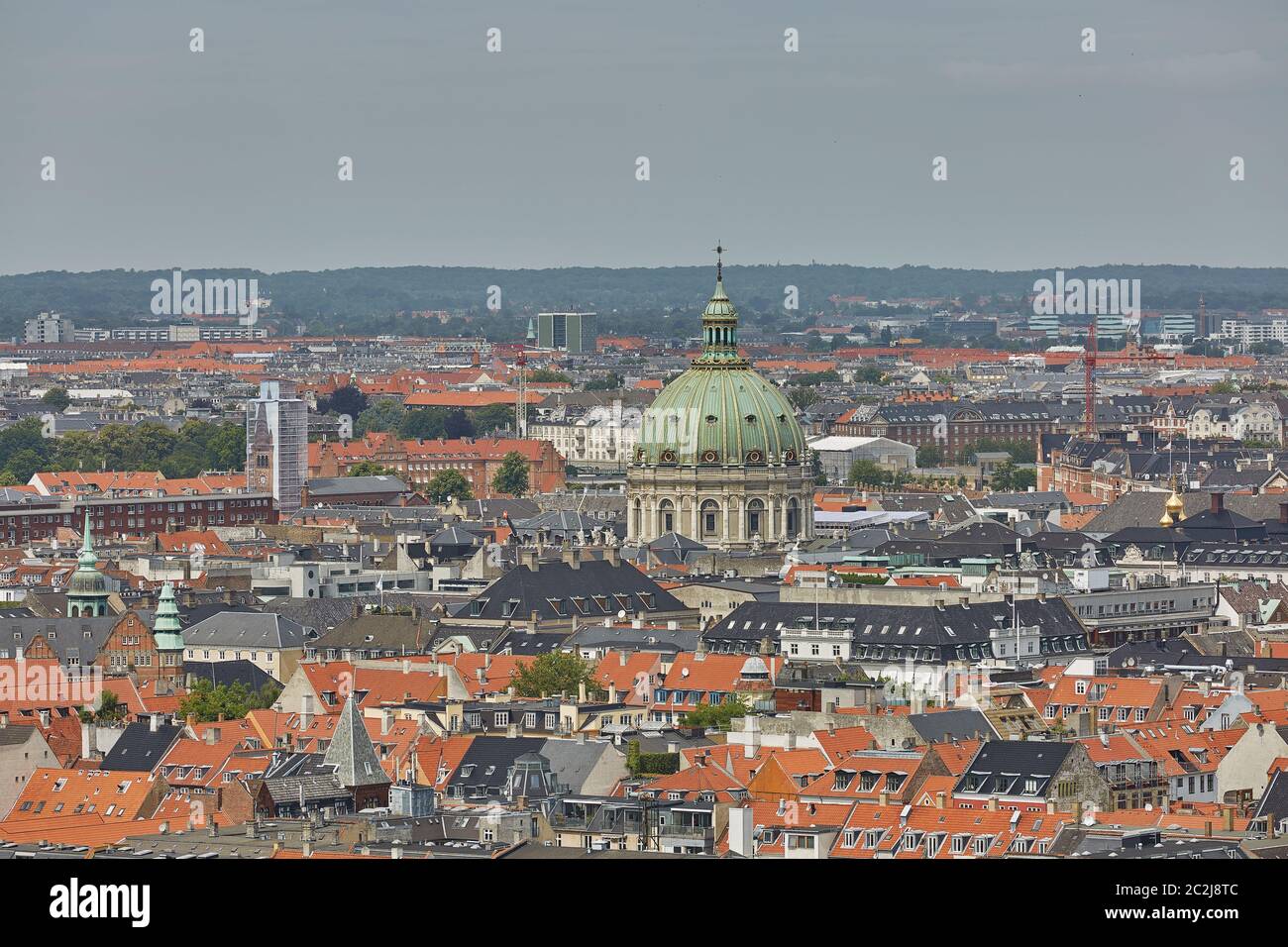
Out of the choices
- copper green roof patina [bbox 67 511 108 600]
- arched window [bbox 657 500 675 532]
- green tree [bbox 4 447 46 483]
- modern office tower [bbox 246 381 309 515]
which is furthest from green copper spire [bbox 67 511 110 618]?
green tree [bbox 4 447 46 483]

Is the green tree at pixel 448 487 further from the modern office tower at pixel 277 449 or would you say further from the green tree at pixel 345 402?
the green tree at pixel 345 402

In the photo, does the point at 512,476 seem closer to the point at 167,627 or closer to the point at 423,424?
the point at 423,424

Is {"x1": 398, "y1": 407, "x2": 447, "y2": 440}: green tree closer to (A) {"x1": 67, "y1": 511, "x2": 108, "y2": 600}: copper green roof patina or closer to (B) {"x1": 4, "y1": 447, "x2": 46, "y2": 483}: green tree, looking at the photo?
(B) {"x1": 4, "y1": 447, "x2": 46, "y2": 483}: green tree

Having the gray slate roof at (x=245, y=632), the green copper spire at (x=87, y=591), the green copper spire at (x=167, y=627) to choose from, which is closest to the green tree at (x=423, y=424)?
the green copper spire at (x=87, y=591)

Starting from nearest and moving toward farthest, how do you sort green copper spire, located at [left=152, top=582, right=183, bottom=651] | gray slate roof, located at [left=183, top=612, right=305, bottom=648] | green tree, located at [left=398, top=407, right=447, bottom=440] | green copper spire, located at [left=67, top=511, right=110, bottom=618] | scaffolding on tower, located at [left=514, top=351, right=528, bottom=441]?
1. green copper spire, located at [left=152, top=582, right=183, bottom=651]
2. gray slate roof, located at [left=183, top=612, right=305, bottom=648]
3. green copper spire, located at [left=67, top=511, right=110, bottom=618]
4. scaffolding on tower, located at [left=514, top=351, right=528, bottom=441]
5. green tree, located at [left=398, top=407, right=447, bottom=440]
